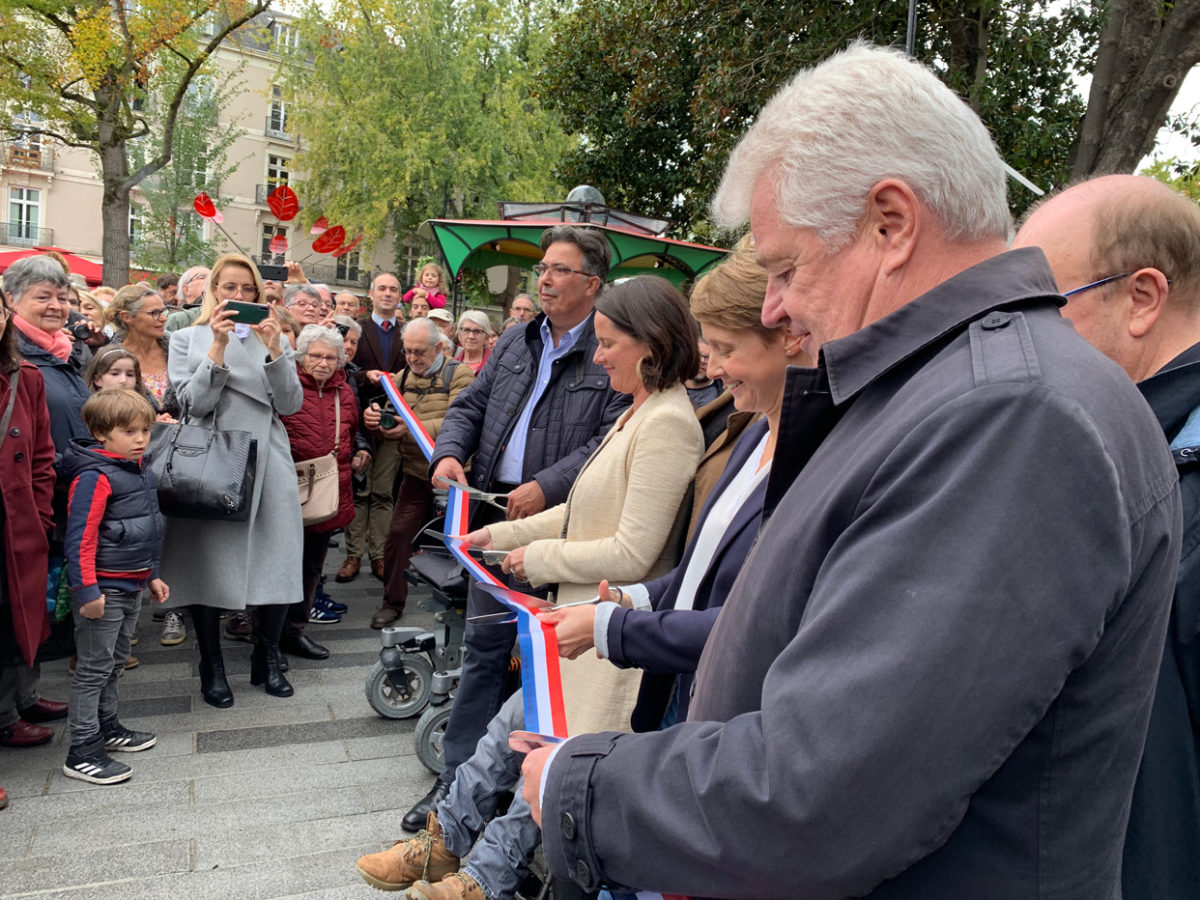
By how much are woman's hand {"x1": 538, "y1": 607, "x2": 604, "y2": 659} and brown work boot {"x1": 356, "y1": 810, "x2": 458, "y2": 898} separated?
4.09 feet

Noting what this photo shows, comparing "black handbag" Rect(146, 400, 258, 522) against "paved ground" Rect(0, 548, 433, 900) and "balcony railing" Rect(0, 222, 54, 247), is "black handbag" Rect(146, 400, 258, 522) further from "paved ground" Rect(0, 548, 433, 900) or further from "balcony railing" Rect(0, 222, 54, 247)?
"balcony railing" Rect(0, 222, 54, 247)

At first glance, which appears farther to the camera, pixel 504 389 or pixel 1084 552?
pixel 504 389

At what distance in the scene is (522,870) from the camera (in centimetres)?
288

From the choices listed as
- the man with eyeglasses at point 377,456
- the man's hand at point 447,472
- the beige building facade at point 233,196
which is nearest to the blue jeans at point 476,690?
the man's hand at point 447,472

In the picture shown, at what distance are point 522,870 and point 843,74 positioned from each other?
2.54 meters

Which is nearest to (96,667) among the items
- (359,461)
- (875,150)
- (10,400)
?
(10,400)

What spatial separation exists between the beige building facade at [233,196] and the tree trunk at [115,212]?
1257cm

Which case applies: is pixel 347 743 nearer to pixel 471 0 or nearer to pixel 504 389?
pixel 504 389

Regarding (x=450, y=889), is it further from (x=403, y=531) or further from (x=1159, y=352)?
(x=403, y=531)

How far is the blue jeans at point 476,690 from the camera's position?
3568 mm

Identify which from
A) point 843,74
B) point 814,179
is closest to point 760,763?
point 814,179

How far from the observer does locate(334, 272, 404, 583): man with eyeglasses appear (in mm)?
7340

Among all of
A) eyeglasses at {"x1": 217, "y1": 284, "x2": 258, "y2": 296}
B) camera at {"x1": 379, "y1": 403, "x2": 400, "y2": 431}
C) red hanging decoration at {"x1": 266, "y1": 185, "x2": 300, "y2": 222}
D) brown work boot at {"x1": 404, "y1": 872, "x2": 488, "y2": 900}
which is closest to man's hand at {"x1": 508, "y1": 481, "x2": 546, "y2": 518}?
brown work boot at {"x1": 404, "y1": 872, "x2": 488, "y2": 900}

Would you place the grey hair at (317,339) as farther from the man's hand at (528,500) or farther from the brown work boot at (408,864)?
the brown work boot at (408,864)
